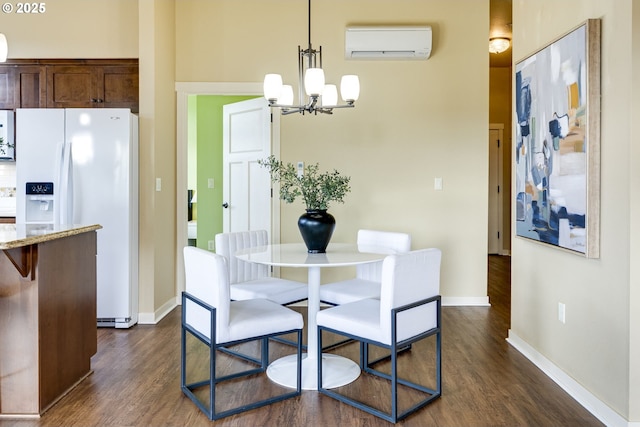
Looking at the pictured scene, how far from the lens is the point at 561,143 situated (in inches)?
99.3

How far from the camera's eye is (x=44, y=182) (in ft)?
11.7

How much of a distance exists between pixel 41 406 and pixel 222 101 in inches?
148

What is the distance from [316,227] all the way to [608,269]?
1.52 metres

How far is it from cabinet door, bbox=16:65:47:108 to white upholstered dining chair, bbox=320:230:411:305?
3.33 m

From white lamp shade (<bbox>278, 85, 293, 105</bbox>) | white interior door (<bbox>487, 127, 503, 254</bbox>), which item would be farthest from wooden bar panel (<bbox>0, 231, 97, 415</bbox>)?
white interior door (<bbox>487, 127, 503, 254</bbox>)

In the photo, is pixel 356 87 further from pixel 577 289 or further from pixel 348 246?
pixel 577 289

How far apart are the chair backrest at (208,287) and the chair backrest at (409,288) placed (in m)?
0.75

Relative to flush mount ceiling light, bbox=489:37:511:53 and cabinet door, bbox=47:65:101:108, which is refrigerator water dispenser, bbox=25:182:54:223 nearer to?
cabinet door, bbox=47:65:101:108

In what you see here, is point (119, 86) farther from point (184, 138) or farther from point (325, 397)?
point (325, 397)

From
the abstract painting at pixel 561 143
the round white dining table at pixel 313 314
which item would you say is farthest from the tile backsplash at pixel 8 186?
the abstract painting at pixel 561 143

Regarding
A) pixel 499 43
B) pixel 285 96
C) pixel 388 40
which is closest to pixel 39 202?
pixel 285 96

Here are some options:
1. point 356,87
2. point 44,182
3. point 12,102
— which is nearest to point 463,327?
point 356,87

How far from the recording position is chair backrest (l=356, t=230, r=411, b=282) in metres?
3.11

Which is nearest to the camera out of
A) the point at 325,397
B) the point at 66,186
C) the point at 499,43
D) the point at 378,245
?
the point at 325,397
